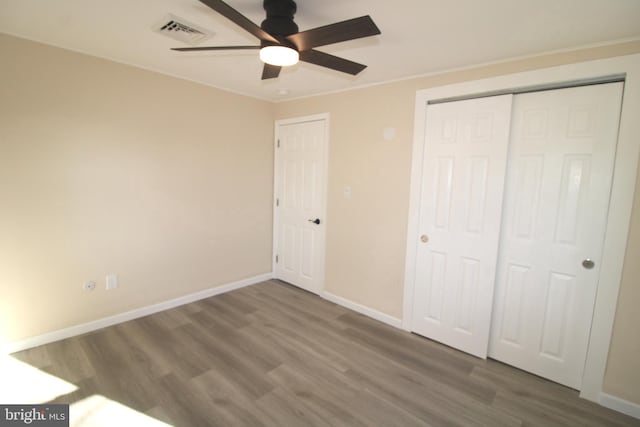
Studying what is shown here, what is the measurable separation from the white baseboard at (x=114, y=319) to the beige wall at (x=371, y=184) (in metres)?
1.31

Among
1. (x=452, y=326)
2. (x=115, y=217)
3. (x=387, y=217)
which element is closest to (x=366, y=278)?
(x=387, y=217)

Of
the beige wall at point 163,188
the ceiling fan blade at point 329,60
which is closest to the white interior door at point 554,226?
the beige wall at point 163,188

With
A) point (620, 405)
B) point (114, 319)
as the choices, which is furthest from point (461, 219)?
point (114, 319)

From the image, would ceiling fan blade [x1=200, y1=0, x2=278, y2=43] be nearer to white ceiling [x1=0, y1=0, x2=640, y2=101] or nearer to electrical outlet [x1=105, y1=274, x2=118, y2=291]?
white ceiling [x1=0, y1=0, x2=640, y2=101]

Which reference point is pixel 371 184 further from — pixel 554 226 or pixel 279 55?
pixel 279 55

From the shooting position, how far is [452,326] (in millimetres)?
2648

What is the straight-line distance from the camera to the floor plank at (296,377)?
1873mm

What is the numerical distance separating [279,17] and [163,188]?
2.20 metres

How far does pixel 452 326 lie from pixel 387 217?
1.17 meters

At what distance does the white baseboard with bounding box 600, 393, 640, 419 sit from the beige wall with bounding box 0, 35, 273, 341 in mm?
3613

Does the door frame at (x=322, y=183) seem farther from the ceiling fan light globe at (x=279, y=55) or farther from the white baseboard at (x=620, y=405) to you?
the white baseboard at (x=620, y=405)

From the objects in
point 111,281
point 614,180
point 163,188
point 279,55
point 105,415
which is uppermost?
point 279,55

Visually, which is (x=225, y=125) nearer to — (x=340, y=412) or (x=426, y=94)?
(x=426, y=94)

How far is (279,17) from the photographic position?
5.18ft
